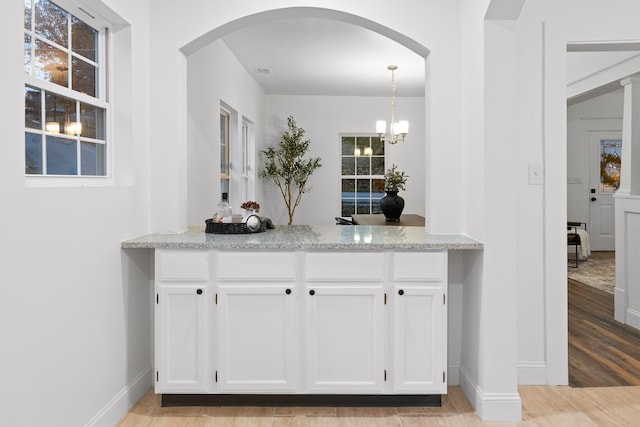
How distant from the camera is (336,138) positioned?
342 inches

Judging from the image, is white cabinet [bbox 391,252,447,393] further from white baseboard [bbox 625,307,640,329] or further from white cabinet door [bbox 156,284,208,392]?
white baseboard [bbox 625,307,640,329]

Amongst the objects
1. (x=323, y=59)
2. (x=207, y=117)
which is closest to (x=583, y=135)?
(x=323, y=59)

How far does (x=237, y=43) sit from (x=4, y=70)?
3.91m

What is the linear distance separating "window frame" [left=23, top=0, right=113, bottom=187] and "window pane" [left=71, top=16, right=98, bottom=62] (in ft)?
0.05

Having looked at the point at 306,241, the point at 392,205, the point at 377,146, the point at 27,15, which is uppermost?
the point at 377,146

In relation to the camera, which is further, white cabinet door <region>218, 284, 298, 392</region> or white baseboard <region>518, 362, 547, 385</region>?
white baseboard <region>518, 362, 547, 385</region>

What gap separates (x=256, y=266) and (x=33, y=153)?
112 cm

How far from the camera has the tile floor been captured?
8.36ft

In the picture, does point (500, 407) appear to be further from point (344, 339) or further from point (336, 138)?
point (336, 138)

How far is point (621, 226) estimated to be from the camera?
14.4 feet

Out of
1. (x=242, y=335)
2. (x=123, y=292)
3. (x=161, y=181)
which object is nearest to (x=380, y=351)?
(x=242, y=335)

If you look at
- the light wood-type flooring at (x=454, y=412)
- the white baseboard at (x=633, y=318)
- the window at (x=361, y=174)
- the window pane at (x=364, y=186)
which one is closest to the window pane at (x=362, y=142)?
the window at (x=361, y=174)

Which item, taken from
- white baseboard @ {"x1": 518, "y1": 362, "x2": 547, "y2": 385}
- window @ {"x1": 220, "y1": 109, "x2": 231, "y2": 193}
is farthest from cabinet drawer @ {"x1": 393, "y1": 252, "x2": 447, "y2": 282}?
window @ {"x1": 220, "y1": 109, "x2": 231, "y2": 193}

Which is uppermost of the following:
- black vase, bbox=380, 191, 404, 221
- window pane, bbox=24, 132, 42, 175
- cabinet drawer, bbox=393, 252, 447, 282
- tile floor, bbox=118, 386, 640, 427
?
window pane, bbox=24, 132, 42, 175
